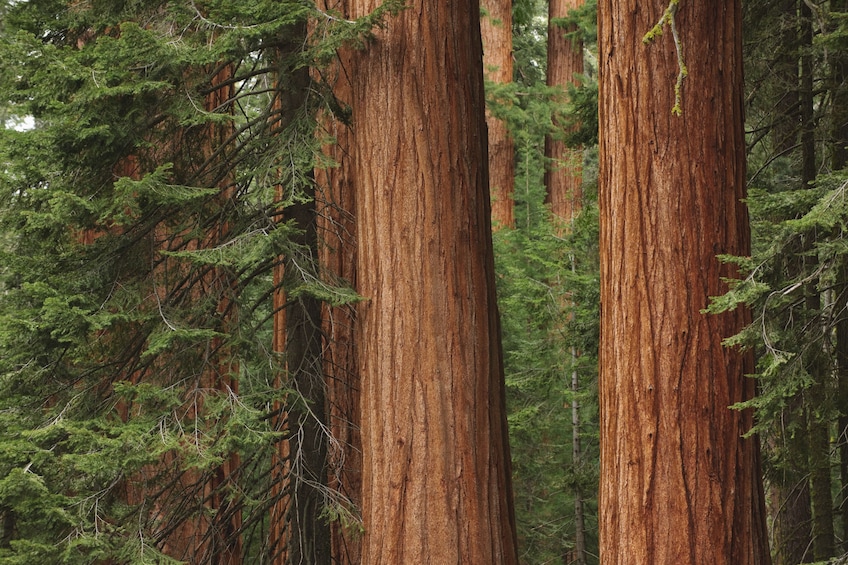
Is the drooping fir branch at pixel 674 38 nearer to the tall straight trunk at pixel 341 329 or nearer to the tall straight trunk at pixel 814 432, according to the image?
the tall straight trunk at pixel 341 329

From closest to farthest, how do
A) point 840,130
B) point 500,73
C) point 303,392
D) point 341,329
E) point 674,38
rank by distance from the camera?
point 674,38
point 303,392
point 341,329
point 840,130
point 500,73

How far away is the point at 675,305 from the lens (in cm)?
471

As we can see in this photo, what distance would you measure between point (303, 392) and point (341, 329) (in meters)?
0.55

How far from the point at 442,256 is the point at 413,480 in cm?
137

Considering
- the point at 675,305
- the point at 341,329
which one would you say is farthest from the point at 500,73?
the point at 675,305

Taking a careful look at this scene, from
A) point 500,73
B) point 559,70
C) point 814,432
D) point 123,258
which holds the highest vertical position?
point 559,70

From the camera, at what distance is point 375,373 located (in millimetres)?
5746

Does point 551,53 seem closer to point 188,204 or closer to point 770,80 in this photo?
Result: point 770,80

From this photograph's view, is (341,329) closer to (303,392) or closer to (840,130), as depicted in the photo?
(303,392)

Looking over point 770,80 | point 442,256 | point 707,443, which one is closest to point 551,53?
point 770,80

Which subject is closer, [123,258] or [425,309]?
[425,309]

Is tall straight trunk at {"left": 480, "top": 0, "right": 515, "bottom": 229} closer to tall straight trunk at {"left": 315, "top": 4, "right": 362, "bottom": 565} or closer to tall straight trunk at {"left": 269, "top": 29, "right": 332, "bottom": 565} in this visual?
tall straight trunk at {"left": 315, "top": 4, "right": 362, "bottom": 565}

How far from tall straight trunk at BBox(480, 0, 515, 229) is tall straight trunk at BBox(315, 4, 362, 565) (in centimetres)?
880

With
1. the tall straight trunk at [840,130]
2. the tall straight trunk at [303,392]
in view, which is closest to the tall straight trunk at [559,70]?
the tall straight trunk at [840,130]
